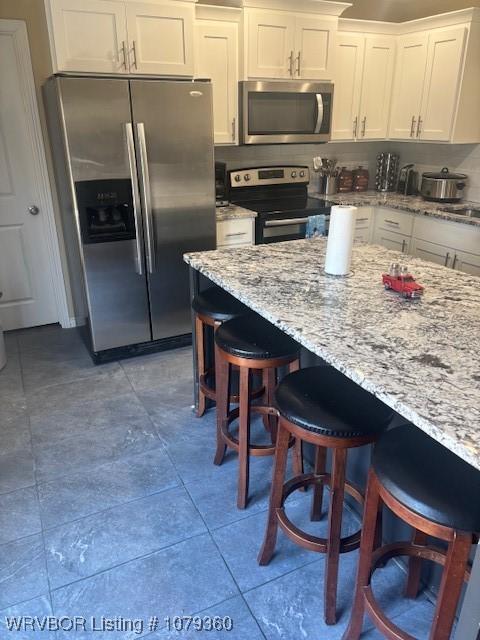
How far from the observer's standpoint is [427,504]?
1.12 metres

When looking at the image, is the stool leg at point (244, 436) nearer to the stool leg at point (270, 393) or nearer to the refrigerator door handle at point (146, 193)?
the stool leg at point (270, 393)

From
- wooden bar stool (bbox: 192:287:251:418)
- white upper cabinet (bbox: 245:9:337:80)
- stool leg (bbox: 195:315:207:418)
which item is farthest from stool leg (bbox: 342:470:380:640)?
white upper cabinet (bbox: 245:9:337:80)

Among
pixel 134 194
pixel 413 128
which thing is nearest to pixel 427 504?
pixel 134 194

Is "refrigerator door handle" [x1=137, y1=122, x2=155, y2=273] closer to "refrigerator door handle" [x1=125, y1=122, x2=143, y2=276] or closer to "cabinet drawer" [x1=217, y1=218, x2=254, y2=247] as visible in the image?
"refrigerator door handle" [x1=125, y1=122, x2=143, y2=276]

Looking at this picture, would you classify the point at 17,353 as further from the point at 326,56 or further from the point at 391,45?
the point at 391,45

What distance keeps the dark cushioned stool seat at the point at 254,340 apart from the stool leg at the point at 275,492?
33cm

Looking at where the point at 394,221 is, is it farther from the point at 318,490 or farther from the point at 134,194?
the point at 318,490

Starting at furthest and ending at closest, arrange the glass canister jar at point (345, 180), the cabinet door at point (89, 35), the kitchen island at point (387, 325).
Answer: the glass canister jar at point (345, 180) < the cabinet door at point (89, 35) < the kitchen island at point (387, 325)

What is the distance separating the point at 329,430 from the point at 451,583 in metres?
0.48

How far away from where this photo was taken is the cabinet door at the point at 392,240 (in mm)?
4004

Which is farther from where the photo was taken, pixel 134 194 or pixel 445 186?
pixel 445 186

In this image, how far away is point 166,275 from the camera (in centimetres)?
336

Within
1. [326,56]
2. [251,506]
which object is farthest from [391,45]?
[251,506]

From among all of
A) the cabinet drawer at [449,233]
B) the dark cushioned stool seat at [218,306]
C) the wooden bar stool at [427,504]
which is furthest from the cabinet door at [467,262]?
the wooden bar stool at [427,504]
